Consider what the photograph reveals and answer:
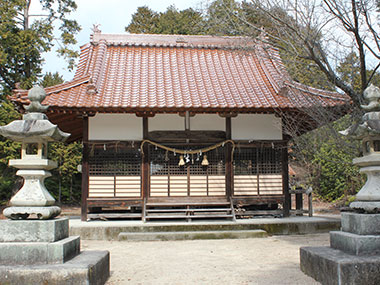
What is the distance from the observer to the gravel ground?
5156 millimetres

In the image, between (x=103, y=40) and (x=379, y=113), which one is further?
(x=103, y=40)

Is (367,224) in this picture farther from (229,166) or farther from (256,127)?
(256,127)

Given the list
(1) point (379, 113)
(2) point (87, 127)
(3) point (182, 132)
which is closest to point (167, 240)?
(3) point (182, 132)

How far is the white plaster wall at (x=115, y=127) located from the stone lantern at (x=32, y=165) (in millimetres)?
5470

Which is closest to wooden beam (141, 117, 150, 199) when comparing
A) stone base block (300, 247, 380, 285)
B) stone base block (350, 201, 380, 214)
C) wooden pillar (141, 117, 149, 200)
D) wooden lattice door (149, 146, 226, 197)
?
wooden pillar (141, 117, 149, 200)

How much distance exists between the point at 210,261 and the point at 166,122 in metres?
5.10

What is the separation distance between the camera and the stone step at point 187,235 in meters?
8.85

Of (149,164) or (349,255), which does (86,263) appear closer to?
(349,255)

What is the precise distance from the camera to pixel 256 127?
10.7m

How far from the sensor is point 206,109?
31.7 feet

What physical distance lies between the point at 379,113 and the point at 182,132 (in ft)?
20.6

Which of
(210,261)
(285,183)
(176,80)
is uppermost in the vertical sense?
(176,80)

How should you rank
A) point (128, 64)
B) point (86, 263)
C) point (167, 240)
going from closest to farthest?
point (86, 263) → point (167, 240) → point (128, 64)

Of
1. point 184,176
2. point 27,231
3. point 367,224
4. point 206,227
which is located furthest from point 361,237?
point 184,176
